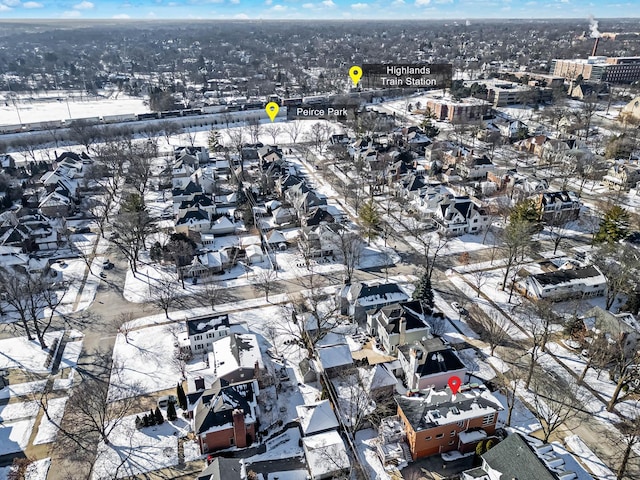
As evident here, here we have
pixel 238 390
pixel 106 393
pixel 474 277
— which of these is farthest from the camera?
pixel 474 277

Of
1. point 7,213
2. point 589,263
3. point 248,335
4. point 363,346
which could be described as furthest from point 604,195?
point 7,213

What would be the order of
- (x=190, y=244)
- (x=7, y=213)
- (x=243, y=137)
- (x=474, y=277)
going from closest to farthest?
1. (x=474, y=277)
2. (x=190, y=244)
3. (x=7, y=213)
4. (x=243, y=137)

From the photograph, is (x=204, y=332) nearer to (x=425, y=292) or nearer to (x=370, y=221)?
(x=425, y=292)

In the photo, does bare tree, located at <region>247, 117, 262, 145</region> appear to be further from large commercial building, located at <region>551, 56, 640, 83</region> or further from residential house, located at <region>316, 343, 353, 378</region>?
large commercial building, located at <region>551, 56, 640, 83</region>

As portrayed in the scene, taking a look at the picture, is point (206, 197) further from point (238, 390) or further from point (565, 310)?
point (565, 310)

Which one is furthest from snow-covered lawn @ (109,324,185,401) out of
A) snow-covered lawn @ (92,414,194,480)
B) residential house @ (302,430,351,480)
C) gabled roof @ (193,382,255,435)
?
residential house @ (302,430,351,480)

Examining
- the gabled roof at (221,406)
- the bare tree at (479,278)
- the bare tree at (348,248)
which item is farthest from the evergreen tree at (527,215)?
the gabled roof at (221,406)

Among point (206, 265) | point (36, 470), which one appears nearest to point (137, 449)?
point (36, 470)

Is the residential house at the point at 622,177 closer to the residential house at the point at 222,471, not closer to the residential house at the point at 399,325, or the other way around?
the residential house at the point at 399,325
